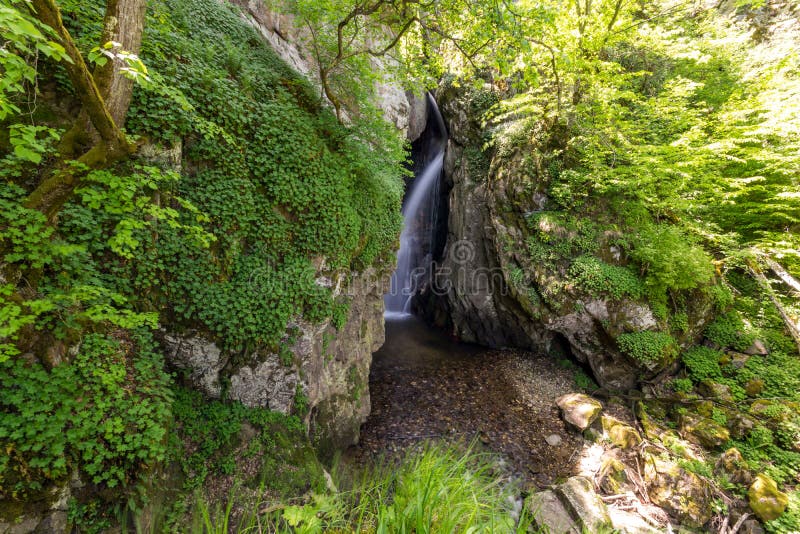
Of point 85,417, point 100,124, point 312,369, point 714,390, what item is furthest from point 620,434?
point 100,124

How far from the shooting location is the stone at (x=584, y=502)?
4.45 metres

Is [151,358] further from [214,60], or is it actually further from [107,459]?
[214,60]

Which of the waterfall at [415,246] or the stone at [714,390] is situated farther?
the waterfall at [415,246]

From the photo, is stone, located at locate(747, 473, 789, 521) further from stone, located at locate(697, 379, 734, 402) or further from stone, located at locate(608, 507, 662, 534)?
stone, located at locate(697, 379, 734, 402)

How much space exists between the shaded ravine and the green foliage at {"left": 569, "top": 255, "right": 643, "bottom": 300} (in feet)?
9.16

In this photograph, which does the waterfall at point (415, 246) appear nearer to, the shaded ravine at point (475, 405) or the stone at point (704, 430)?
the shaded ravine at point (475, 405)

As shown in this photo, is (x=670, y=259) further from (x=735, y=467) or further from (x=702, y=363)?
(x=735, y=467)

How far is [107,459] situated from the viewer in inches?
102

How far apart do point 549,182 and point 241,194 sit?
28.3 feet

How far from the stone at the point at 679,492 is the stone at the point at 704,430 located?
1081 millimetres

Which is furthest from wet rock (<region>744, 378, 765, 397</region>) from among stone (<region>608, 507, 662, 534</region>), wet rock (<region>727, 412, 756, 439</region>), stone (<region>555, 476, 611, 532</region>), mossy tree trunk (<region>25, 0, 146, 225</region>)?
mossy tree trunk (<region>25, 0, 146, 225</region>)


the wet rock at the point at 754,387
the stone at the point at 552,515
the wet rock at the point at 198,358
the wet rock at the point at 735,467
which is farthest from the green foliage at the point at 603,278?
the wet rock at the point at 198,358

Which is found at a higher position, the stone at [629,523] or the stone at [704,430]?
the stone at [704,430]

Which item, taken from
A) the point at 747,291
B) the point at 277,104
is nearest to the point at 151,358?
the point at 277,104
